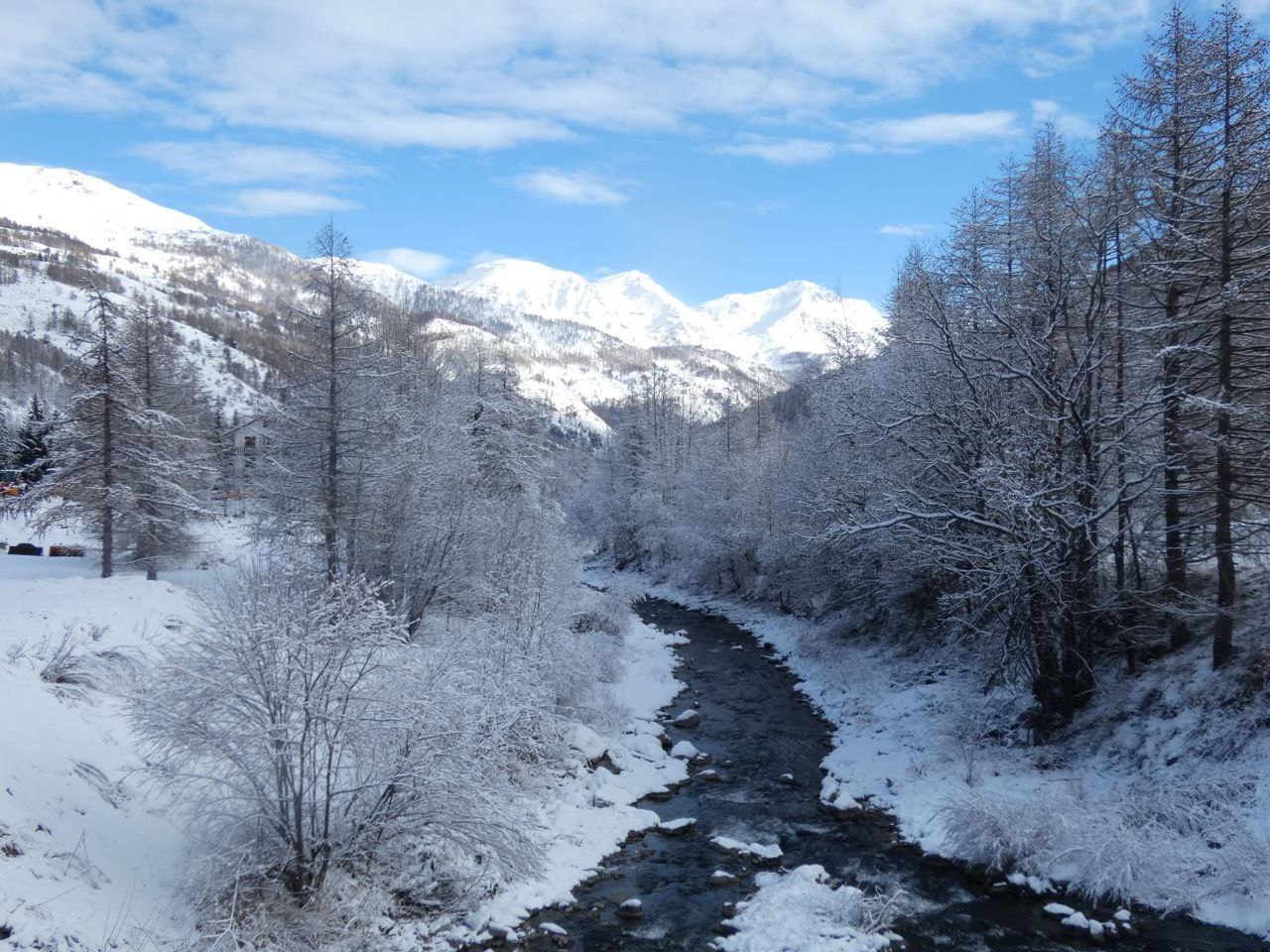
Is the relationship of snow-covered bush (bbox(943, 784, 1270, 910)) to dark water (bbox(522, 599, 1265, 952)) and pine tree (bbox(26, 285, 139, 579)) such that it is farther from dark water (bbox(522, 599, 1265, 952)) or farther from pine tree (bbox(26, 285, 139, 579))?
pine tree (bbox(26, 285, 139, 579))

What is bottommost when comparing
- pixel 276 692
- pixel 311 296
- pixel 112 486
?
pixel 276 692

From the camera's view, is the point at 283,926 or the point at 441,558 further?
the point at 441,558

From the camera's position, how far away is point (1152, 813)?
12.3 metres

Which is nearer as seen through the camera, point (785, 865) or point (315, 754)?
point (315, 754)

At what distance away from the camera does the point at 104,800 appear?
1048cm

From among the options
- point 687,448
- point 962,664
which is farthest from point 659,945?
point 687,448

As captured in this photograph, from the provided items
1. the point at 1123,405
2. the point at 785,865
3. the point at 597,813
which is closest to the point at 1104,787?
the point at 785,865

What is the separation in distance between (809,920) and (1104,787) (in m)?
6.58

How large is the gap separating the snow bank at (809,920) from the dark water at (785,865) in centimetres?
42

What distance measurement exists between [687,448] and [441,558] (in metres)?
40.4

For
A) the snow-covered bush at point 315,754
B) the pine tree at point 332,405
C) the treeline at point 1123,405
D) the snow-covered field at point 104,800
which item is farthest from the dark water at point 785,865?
the pine tree at point 332,405

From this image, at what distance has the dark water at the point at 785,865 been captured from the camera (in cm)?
1066

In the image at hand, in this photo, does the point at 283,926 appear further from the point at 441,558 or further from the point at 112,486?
the point at 112,486

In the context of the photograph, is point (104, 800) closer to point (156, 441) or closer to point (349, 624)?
point (349, 624)
